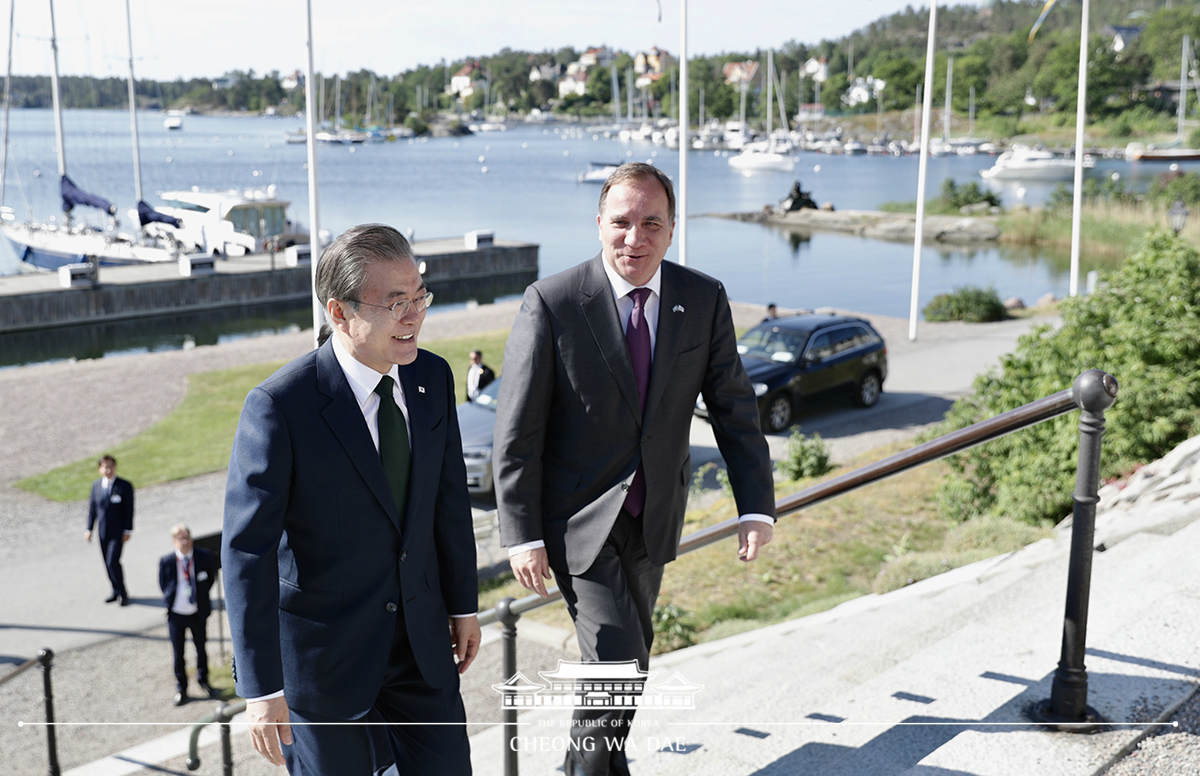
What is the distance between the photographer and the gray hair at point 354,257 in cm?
226

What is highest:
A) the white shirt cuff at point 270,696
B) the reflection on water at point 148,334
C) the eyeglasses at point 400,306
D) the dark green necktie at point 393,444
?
the eyeglasses at point 400,306

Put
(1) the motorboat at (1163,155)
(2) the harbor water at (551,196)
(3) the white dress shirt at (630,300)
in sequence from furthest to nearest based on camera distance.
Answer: (1) the motorboat at (1163,155), (2) the harbor water at (551,196), (3) the white dress shirt at (630,300)

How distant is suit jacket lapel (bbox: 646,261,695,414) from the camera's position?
9.61 ft

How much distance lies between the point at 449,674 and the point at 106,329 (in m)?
35.1

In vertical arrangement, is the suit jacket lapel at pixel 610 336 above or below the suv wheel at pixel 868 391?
above

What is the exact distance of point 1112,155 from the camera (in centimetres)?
10819

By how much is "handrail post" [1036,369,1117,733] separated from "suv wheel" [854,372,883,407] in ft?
47.4

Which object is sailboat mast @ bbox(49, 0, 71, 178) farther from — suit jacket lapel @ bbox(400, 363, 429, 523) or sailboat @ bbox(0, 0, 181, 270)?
suit jacket lapel @ bbox(400, 363, 429, 523)

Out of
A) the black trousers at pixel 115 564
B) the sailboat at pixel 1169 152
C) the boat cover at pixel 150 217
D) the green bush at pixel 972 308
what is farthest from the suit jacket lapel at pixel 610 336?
the sailboat at pixel 1169 152

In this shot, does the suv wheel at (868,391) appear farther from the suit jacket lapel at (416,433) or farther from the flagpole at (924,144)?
the suit jacket lapel at (416,433)

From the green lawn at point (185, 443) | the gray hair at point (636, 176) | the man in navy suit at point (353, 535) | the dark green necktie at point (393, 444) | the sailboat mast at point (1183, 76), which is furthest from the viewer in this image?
the sailboat mast at point (1183, 76)

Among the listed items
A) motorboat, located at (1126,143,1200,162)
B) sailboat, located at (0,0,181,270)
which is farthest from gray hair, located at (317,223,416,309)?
motorboat, located at (1126,143,1200,162)

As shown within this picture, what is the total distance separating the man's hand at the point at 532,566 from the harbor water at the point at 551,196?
31.9 m

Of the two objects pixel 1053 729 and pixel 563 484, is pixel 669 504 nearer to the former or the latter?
pixel 563 484
